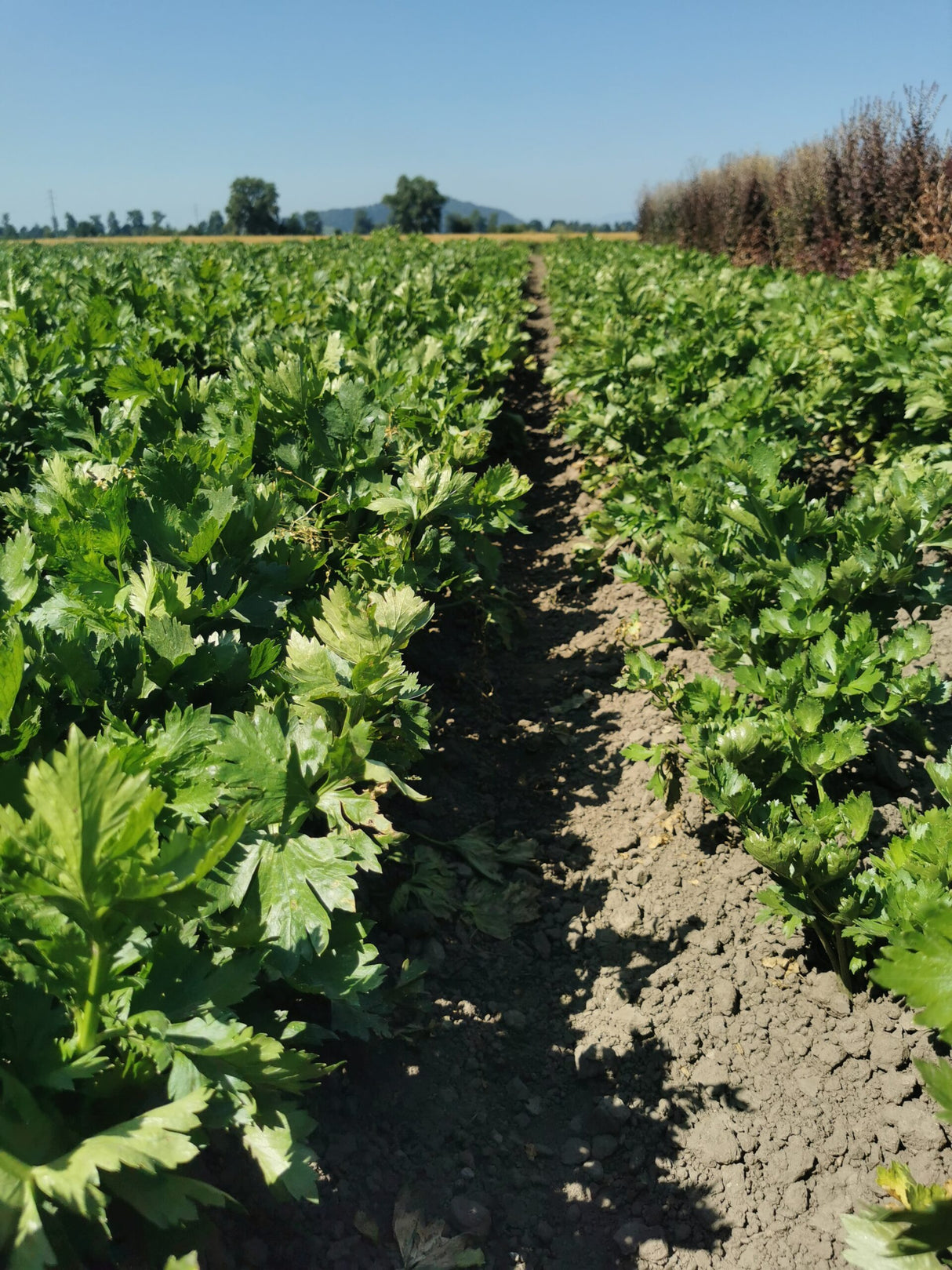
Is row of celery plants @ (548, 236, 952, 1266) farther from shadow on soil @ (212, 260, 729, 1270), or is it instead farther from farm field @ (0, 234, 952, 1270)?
shadow on soil @ (212, 260, 729, 1270)

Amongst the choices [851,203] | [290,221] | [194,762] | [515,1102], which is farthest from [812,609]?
[290,221]

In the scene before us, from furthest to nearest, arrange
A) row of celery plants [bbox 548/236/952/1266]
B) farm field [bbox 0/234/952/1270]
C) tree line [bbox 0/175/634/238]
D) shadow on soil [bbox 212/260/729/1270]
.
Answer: tree line [bbox 0/175/634/238], row of celery plants [bbox 548/236/952/1266], shadow on soil [bbox 212/260/729/1270], farm field [bbox 0/234/952/1270]

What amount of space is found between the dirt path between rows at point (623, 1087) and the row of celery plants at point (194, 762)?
0.35 metres

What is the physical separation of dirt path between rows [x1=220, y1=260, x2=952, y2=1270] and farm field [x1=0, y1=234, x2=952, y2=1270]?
11 millimetres

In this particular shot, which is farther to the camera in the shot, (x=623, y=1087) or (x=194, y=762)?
(x=623, y=1087)

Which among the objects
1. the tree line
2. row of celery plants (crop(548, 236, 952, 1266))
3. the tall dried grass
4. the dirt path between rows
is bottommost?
the dirt path between rows

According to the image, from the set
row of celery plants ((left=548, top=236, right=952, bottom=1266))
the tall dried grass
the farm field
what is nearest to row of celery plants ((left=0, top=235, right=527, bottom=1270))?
the farm field

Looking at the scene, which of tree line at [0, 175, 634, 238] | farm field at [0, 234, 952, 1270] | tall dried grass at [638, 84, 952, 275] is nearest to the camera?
farm field at [0, 234, 952, 1270]

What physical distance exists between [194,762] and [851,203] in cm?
1796

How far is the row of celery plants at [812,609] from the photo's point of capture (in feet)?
7.34

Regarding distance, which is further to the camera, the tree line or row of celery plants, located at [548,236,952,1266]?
the tree line

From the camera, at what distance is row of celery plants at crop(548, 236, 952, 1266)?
7.34ft

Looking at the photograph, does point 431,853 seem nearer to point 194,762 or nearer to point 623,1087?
point 623,1087

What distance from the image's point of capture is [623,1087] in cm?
253
